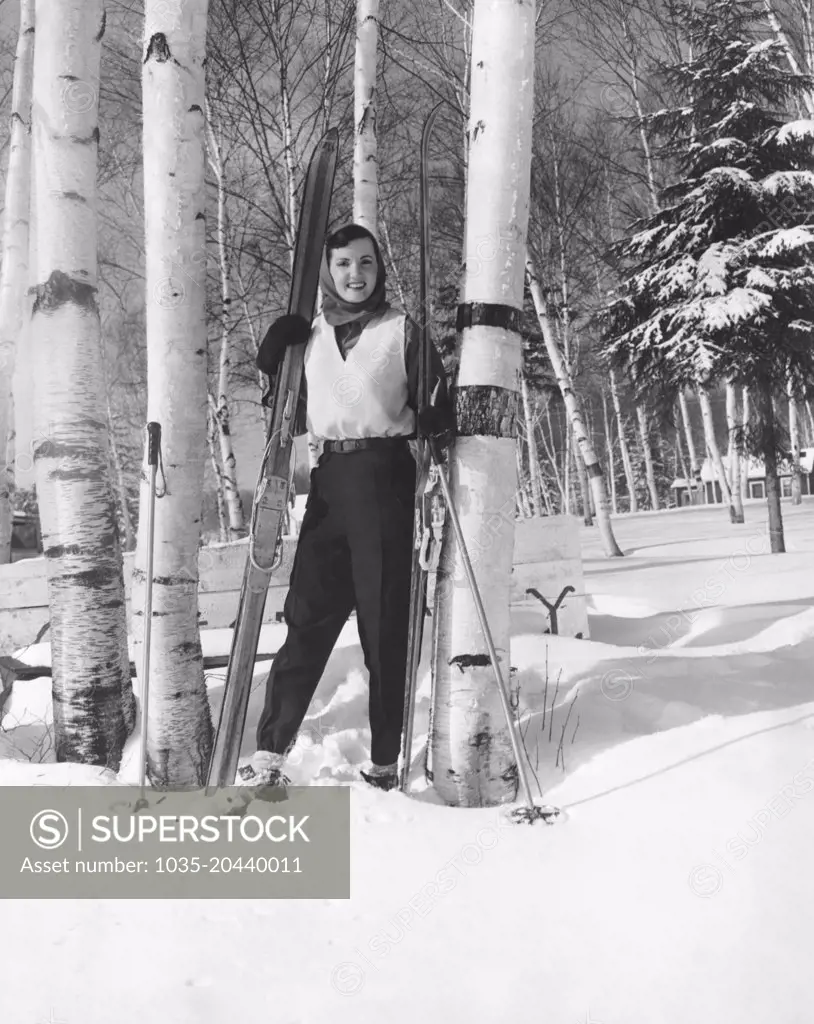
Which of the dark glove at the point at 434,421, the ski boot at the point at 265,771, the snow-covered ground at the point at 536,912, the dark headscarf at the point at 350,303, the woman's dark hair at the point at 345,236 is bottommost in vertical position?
the snow-covered ground at the point at 536,912

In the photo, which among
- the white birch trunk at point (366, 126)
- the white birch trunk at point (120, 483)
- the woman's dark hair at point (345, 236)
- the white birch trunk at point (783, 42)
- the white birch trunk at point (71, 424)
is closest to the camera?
the woman's dark hair at point (345, 236)

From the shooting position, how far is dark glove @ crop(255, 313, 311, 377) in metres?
2.38

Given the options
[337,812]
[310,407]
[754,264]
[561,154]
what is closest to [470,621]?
[337,812]

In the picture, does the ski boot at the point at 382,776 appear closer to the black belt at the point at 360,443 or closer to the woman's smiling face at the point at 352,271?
the black belt at the point at 360,443

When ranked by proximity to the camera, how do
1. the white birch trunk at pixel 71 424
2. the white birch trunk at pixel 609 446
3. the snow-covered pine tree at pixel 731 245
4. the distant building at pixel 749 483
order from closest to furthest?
the white birch trunk at pixel 71 424 → the snow-covered pine tree at pixel 731 245 → the white birch trunk at pixel 609 446 → the distant building at pixel 749 483

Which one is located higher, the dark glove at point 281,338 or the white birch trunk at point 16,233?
the white birch trunk at point 16,233

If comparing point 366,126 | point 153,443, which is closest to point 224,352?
point 366,126

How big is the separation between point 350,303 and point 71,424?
3.79 ft

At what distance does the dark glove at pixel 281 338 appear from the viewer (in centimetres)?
238

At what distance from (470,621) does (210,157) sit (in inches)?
359

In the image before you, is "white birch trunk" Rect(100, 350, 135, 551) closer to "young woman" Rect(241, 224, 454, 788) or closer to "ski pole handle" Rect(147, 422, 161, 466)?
"ski pole handle" Rect(147, 422, 161, 466)

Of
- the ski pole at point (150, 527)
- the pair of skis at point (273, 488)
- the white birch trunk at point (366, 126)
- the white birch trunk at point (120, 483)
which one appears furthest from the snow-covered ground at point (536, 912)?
the white birch trunk at point (120, 483)

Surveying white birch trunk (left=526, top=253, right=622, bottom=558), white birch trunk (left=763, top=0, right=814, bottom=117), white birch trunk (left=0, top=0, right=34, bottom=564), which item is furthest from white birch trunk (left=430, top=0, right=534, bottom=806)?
white birch trunk (left=763, top=0, right=814, bottom=117)

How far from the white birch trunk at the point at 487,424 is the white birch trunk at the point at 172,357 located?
897 mm
